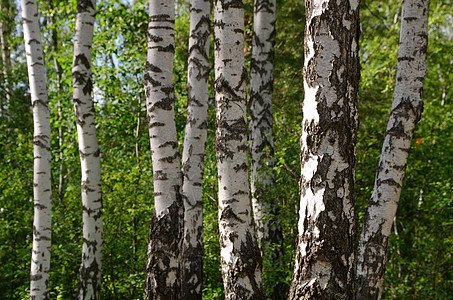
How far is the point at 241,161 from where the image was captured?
3.42m

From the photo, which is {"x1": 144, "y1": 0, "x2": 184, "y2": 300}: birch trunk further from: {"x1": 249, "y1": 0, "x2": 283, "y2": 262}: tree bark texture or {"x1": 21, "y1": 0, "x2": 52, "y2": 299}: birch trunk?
{"x1": 21, "y1": 0, "x2": 52, "y2": 299}: birch trunk

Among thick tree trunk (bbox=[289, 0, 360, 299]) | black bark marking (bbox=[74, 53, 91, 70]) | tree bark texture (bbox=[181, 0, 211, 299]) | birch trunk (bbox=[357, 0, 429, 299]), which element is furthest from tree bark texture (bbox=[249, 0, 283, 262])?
thick tree trunk (bbox=[289, 0, 360, 299])

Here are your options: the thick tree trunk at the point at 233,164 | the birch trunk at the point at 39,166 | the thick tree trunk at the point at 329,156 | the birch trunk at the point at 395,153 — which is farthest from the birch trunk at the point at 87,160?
the thick tree trunk at the point at 329,156

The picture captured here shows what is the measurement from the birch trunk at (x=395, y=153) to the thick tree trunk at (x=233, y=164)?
1021mm

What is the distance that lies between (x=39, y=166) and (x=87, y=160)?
71cm

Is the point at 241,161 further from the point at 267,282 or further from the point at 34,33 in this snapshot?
the point at 34,33

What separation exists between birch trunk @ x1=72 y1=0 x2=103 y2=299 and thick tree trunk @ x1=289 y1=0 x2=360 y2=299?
3289mm

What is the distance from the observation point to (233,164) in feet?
11.1

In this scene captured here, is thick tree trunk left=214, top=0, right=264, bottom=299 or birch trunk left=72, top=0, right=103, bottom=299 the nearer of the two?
thick tree trunk left=214, top=0, right=264, bottom=299

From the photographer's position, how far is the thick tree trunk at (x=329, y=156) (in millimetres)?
2303

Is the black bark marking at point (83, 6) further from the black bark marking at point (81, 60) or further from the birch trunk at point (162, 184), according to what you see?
the birch trunk at point (162, 184)

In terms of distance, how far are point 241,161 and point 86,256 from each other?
2674mm

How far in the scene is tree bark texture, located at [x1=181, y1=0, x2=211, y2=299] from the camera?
16.1 ft

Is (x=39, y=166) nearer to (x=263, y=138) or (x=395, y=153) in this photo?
(x=263, y=138)
